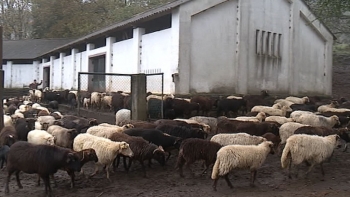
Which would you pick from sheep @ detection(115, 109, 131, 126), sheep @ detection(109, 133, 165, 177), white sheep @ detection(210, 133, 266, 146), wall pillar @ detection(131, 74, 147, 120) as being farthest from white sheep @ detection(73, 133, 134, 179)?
sheep @ detection(115, 109, 131, 126)

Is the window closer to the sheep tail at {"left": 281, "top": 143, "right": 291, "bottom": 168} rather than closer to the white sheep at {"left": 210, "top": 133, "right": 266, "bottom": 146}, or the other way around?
the white sheep at {"left": 210, "top": 133, "right": 266, "bottom": 146}

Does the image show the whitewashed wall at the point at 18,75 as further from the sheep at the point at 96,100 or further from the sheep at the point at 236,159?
the sheep at the point at 236,159

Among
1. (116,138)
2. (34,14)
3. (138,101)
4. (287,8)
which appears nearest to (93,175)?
(116,138)

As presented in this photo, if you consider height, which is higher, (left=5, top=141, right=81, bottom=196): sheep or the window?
the window

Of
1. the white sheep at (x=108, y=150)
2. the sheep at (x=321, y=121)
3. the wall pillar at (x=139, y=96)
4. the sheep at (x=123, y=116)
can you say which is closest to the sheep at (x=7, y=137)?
the white sheep at (x=108, y=150)

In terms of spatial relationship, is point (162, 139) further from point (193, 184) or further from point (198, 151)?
point (193, 184)

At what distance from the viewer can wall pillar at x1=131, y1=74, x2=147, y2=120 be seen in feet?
49.4

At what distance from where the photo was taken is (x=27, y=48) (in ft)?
164

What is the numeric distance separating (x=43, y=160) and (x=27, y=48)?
1780 inches

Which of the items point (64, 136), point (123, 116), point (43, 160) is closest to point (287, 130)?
point (64, 136)

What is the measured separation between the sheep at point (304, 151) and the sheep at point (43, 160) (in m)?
4.41

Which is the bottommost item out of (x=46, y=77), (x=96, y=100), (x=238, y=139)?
(x=238, y=139)

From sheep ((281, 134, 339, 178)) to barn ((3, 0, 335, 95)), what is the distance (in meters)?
10.4

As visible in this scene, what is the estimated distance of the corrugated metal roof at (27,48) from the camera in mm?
46375
